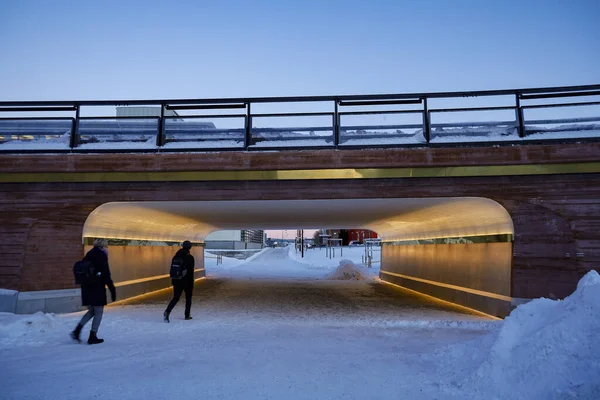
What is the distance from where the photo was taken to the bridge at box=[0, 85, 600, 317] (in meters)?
8.73

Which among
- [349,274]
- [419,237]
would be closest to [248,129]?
[419,237]

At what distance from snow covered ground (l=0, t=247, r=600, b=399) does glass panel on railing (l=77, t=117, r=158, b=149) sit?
4.23 metres

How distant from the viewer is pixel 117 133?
999 cm

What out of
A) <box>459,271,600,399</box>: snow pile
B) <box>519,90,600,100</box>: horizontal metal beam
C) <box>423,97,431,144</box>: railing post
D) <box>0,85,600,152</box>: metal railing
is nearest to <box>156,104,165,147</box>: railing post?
<box>0,85,600,152</box>: metal railing

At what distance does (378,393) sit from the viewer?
14.5 feet

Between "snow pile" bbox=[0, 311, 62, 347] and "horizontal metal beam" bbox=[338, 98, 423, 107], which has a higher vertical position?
"horizontal metal beam" bbox=[338, 98, 423, 107]

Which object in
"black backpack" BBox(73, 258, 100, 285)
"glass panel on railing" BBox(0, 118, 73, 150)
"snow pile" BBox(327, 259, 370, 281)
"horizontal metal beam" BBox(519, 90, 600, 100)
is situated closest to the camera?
"black backpack" BBox(73, 258, 100, 285)

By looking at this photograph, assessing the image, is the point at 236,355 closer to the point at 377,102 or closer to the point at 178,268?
the point at 178,268

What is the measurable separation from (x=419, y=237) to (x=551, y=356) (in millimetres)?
11315

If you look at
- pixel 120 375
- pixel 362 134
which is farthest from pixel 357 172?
pixel 120 375

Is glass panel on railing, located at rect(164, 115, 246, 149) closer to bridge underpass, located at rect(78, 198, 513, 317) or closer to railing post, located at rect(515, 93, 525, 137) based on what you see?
bridge underpass, located at rect(78, 198, 513, 317)

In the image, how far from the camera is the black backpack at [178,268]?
835 cm

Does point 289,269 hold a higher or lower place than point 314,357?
lower

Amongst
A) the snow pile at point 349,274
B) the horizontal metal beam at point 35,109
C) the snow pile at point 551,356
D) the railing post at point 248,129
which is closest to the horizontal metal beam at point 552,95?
the snow pile at point 551,356
